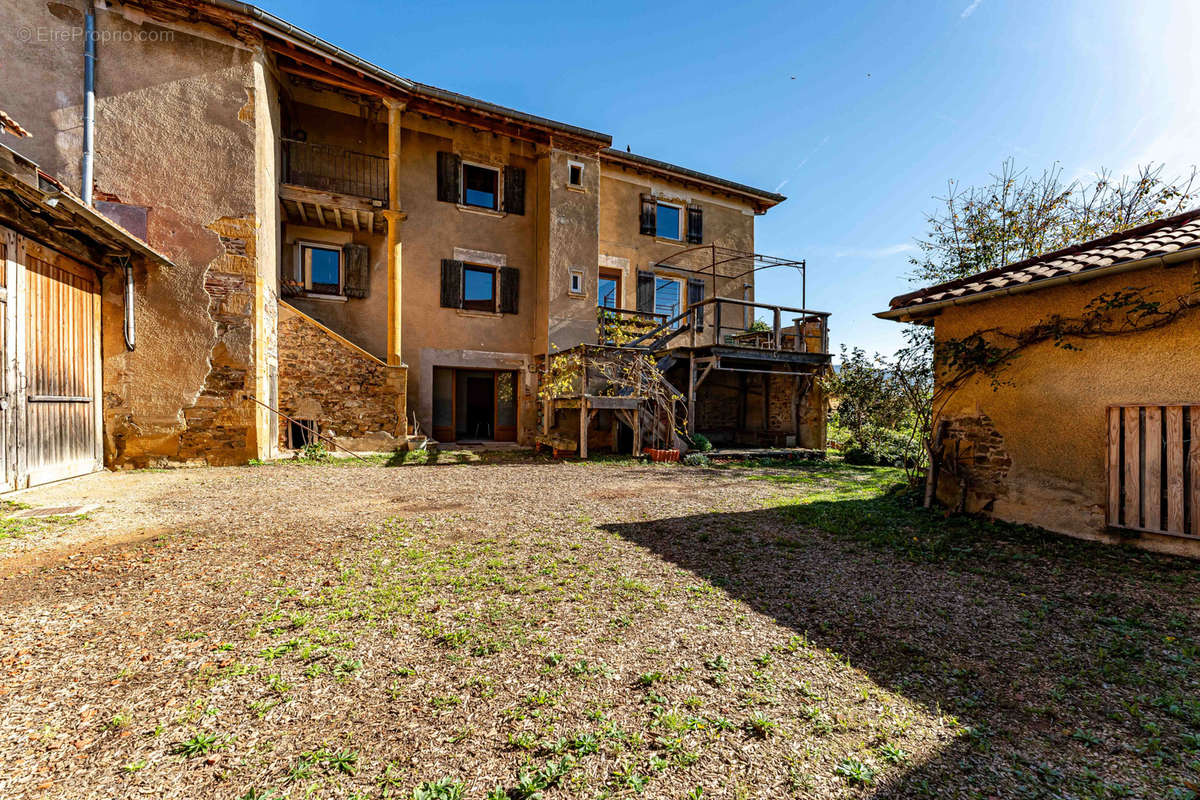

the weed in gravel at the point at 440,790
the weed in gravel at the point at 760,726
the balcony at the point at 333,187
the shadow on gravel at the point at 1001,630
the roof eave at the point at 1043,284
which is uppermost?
the balcony at the point at 333,187

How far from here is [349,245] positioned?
10938mm

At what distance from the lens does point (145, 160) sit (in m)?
8.06

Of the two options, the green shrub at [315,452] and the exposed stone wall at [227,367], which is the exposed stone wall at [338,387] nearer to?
the green shrub at [315,452]

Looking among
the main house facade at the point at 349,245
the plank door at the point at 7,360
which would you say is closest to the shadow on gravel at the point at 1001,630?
the main house facade at the point at 349,245

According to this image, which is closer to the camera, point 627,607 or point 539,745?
point 539,745

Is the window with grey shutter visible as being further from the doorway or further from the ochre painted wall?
the ochre painted wall

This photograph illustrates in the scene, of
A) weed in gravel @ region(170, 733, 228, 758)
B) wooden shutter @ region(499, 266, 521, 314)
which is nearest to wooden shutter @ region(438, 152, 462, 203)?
wooden shutter @ region(499, 266, 521, 314)

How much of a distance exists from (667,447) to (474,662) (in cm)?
885

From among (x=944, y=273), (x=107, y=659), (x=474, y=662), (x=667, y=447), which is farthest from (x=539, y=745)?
(x=944, y=273)

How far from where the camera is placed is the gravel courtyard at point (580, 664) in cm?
174

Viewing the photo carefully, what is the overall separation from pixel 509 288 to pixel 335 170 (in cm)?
453

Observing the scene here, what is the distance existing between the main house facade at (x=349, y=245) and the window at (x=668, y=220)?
6cm

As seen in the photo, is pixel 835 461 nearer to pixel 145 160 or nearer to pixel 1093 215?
pixel 1093 215

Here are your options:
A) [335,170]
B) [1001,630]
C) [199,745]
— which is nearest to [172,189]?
[335,170]
